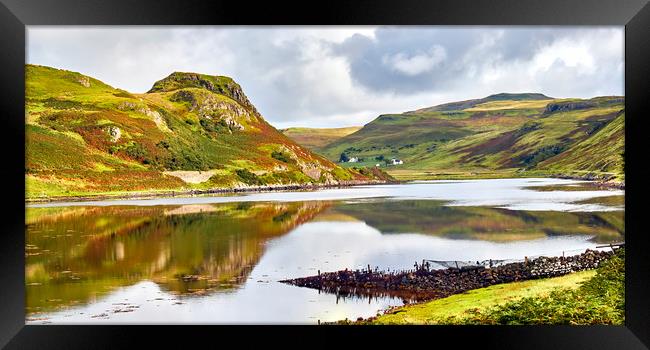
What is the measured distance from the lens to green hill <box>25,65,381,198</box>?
262 ft

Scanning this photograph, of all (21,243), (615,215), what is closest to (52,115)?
(615,215)

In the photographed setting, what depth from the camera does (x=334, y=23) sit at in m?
10.5

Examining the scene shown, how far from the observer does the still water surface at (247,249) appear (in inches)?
735

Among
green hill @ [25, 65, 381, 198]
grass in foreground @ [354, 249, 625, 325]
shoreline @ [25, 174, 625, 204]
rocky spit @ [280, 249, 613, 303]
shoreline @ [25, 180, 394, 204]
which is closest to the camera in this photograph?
grass in foreground @ [354, 249, 625, 325]

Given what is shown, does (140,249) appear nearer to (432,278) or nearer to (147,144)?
(432,278)

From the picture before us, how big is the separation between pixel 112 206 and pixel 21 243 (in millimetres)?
50591

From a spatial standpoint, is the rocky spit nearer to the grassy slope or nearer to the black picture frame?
the grassy slope

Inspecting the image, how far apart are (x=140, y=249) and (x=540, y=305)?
22697mm

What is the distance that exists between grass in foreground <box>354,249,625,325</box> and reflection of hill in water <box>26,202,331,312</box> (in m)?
8.79

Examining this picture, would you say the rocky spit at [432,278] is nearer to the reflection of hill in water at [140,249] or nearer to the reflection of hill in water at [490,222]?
the reflection of hill in water at [140,249]

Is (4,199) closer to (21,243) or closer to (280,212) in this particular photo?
(21,243)

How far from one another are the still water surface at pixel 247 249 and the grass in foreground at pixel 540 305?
2.18 m

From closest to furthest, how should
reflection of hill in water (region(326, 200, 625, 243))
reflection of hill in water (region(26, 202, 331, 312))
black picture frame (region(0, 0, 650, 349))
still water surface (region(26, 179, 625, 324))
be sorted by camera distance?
1. black picture frame (region(0, 0, 650, 349))
2. still water surface (region(26, 179, 625, 324))
3. reflection of hill in water (region(26, 202, 331, 312))
4. reflection of hill in water (region(326, 200, 625, 243))

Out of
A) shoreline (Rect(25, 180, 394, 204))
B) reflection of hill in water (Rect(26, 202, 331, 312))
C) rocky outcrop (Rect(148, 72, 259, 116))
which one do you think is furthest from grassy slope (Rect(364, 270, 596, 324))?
rocky outcrop (Rect(148, 72, 259, 116))
